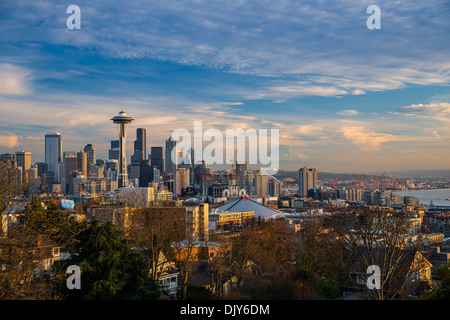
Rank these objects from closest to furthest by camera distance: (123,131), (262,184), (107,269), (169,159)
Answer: (107,269), (123,131), (262,184), (169,159)

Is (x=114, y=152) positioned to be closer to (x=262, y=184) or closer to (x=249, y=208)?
(x=262, y=184)

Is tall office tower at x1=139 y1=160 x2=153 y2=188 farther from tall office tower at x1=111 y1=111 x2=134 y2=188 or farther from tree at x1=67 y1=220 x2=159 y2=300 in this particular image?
tree at x1=67 y1=220 x2=159 y2=300

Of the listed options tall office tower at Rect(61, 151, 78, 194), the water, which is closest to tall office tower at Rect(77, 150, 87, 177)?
tall office tower at Rect(61, 151, 78, 194)

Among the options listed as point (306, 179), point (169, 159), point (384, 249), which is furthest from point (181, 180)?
point (384, 249)

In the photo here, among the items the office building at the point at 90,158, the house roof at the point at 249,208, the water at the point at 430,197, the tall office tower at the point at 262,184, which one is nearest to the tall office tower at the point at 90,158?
the office building at the point at 90,158

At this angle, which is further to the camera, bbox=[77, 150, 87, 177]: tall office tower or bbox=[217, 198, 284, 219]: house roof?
bbox=[77, 150, 87, 177]: tall office tower

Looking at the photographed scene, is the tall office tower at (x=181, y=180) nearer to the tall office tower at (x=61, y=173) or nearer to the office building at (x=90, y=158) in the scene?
the office building at (x=90, y=158)
